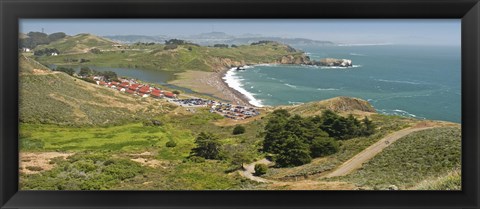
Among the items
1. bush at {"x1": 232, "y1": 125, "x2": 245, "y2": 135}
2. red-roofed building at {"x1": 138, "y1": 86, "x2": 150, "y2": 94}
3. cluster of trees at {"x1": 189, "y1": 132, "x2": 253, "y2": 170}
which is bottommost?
cluster of trees at {"x1": 189, "y1": 132, "x2": 253, "y2": 170}

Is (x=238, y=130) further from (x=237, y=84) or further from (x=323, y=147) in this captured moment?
(x=323, y=147)

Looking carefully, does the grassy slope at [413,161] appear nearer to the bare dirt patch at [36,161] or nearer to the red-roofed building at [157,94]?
the red-roofed building at [157,94]

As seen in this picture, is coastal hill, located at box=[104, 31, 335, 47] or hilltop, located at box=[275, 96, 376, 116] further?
hilltop, located at box=[275, 96, 376, 116]

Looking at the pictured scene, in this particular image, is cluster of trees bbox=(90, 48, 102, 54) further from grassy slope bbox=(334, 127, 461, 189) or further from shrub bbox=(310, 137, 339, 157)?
grassy slope bbox=(334, 127, 461, 189)

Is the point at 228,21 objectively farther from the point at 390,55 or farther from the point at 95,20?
the point at 390,55

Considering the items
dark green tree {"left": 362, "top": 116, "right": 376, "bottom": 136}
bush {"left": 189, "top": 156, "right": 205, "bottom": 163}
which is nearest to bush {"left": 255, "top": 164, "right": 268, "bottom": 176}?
bush {"left": 189, "top": 156, "right": 205, "bottom": 163}

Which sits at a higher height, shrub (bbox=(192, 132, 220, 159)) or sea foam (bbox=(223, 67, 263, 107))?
sea foam (bbox=(223, 67, 263, 107))

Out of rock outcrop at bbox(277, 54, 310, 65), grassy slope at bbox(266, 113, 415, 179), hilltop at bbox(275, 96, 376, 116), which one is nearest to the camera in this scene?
grassy slope at bbox(266, 113, 415, 179)
